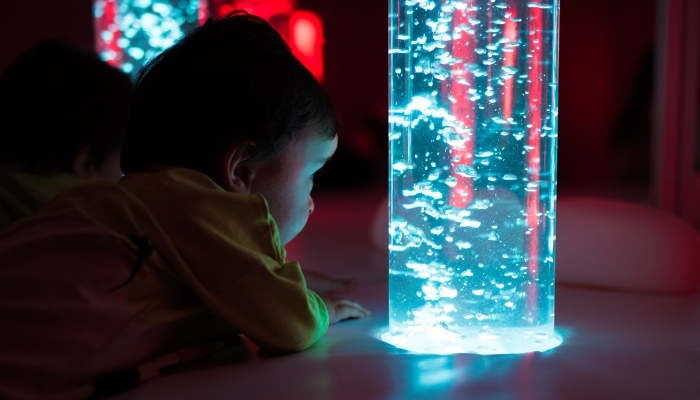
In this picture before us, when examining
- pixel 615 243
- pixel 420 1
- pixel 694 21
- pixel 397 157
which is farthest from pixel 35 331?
pixel 694 21

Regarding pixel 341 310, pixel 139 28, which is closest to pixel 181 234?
pixel 341 310

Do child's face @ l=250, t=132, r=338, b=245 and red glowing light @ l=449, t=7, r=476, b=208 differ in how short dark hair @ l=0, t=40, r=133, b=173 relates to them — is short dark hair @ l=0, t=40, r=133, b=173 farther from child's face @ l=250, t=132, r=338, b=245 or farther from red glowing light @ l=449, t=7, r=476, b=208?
red glowing light @ l=449, t=7, r=476, b=208

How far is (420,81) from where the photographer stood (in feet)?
3.37

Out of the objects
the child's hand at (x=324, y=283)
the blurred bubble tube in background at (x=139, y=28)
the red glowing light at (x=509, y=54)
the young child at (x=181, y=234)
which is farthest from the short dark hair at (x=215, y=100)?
the blurred bubble tube in background at (x=139, y=28)

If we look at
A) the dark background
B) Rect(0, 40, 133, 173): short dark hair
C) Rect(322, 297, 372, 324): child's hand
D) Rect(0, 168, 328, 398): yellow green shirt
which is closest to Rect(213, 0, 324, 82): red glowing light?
the dark background

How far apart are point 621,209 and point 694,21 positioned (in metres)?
0.77

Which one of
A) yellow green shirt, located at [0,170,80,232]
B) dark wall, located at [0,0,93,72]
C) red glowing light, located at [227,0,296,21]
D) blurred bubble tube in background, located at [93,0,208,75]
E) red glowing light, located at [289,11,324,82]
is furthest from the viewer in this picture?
red glowing light, located at [289,11,324,82]

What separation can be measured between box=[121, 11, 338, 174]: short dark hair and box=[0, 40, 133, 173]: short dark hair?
505mm

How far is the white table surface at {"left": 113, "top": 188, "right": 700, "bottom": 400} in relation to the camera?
0.84 m

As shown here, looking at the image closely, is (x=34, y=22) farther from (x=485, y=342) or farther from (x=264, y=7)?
(x=485, y=342)

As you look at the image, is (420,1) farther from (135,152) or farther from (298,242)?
(298,242)

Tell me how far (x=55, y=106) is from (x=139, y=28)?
891mm

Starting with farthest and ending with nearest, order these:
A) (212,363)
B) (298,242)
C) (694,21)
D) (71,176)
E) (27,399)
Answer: (298,242)
(694,21)
(71,176)
(212,363)
(27,399)

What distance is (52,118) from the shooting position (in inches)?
59.0
